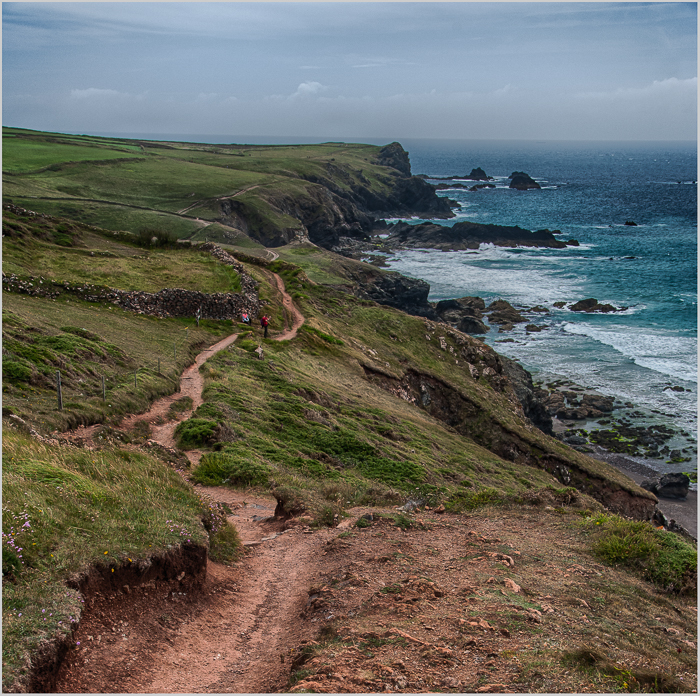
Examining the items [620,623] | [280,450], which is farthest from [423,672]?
[280,450]

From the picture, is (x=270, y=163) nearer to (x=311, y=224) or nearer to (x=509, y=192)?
(x=311, y=224)

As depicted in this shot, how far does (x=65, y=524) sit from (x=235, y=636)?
3.04 m

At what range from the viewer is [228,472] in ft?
52.2

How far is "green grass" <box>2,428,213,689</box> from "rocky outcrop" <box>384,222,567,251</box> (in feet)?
328

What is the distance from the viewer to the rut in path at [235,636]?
22.0ft

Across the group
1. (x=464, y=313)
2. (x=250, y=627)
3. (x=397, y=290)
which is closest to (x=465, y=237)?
(x=464, y=313)

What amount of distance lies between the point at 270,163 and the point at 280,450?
12401cm

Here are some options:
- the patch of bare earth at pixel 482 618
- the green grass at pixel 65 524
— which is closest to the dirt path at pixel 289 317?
the green grass at pixel 65 524

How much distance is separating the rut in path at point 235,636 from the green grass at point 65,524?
0.71 m

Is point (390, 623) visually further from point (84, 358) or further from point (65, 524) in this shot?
point (84, 358)

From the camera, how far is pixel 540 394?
49344 mm

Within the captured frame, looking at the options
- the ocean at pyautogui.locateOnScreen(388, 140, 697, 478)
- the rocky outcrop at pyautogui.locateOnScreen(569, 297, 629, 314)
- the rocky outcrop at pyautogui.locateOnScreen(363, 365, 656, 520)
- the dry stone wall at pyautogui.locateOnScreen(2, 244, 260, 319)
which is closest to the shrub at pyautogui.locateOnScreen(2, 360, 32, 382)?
the dry stone wall at pyautogui.locateOnScreen(2, 244, 260, 319)

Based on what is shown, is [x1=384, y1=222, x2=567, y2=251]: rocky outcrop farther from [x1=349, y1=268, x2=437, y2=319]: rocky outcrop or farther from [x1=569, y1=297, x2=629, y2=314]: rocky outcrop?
[x1=349, y1=268, x2=437, y2=319]: rocky outcrop

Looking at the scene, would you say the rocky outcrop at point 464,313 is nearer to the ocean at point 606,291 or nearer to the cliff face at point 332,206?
the ocean at point 606,291
